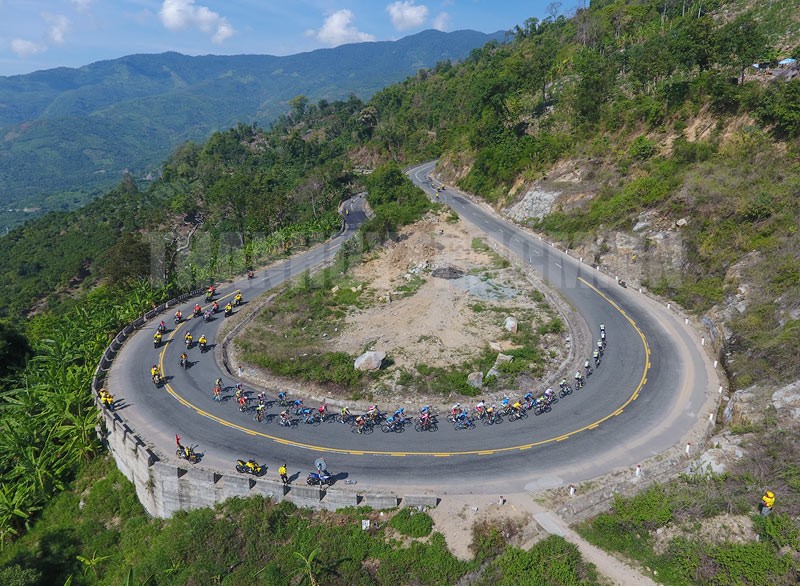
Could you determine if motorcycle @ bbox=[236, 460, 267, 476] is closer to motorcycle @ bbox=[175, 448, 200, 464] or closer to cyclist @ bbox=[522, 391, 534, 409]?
motorcycle @ bbox=[175, 448, 200, 464]

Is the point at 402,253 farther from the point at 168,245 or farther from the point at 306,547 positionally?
the point at 306,547

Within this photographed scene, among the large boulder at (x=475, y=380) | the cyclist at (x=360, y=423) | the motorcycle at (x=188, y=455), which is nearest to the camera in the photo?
the motorcycle at (x=188, y=455)

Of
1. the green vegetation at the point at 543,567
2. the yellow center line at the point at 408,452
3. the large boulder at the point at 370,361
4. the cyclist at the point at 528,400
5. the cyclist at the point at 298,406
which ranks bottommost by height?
the green vegetation at the point at 543,567

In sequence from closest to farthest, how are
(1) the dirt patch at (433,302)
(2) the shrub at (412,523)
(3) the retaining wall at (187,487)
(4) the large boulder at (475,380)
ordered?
(2) the shrub at (412,523) < (3) the retaining wall at (187,487) < (4) the large boulder at (475,380) < (1) the dirt patch at (433,302)

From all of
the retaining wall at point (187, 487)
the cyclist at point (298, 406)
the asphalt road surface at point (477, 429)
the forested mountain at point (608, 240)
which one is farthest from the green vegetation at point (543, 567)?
the cyclist at point (298, 406)

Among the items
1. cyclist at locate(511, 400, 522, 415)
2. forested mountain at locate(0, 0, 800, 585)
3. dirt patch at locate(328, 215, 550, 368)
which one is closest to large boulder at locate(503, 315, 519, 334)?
dirt patch at locate(328, 215, 550, 368)

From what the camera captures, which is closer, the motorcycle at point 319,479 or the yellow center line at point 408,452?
the motorcycle at point 319,479

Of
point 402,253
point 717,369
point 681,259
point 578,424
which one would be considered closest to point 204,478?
point 578,424

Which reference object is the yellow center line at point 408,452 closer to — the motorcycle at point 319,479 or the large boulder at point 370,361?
the motorcycle at point 319,479
